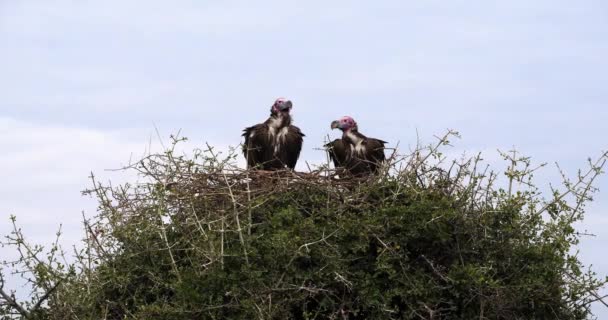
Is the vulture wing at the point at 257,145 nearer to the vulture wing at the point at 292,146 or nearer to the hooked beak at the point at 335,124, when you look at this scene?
the vulture wing at the point at 292,146

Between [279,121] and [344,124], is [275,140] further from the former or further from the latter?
[344,124]

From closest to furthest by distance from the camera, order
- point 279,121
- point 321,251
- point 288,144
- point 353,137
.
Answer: point 321,251
point 353,137
point 288,144
point 279,121

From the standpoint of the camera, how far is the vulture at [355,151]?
13.9 meters

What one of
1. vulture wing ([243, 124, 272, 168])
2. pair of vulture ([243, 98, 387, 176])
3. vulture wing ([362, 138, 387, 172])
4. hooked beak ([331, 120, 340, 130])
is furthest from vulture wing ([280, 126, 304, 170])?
vulture wing ([362, 138, 387, 172])

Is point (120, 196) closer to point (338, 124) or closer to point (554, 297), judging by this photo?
point (338, 124)

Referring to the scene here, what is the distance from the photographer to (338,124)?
47.4ft

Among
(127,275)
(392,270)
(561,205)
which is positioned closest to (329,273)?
(392,270)

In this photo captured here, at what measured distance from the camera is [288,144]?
14406mm

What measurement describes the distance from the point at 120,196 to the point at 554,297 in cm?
518

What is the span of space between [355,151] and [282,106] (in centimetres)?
122

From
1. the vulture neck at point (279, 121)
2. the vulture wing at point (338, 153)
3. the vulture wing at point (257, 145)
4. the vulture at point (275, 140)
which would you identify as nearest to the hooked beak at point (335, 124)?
the vulture wing at point (338, 153)

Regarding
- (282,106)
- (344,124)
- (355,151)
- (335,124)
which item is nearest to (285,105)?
(282,106)

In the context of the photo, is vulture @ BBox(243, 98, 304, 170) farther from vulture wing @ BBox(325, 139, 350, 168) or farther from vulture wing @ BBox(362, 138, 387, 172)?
vulture wing @ BBox(362, 138, 387, 172)

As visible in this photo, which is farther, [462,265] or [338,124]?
[338,124]
